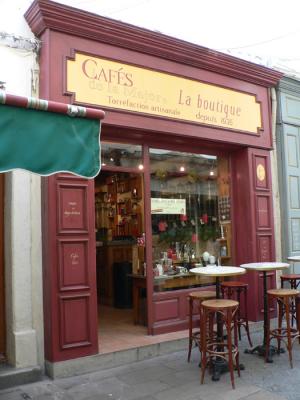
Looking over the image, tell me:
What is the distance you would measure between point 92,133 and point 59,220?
1.84m

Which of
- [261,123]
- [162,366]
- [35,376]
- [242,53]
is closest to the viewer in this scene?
[35,376]

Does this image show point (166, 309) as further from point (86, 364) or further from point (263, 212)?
point (263, 212)

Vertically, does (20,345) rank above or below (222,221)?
below

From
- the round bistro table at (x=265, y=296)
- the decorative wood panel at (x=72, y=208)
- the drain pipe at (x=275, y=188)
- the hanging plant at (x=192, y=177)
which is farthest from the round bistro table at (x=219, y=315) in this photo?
the drain pipe at (x=275, y=188)

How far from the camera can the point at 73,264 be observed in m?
5.01

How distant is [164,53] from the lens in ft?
19.6

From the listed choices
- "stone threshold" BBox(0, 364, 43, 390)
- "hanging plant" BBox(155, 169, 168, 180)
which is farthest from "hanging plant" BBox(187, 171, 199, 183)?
"stone threshold" BBox(0, 364, 43, 390)

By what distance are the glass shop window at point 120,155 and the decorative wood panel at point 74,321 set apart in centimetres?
185

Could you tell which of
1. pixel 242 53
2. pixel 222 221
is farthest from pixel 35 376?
pixel 242 53

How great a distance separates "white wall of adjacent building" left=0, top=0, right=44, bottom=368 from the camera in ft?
15.7

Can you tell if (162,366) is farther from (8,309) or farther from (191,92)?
(191,92)

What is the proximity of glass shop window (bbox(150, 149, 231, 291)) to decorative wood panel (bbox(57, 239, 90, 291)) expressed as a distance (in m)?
Result: 1.40

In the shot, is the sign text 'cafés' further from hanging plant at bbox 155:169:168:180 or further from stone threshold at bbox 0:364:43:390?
stone threshold at bbox 0:364:43:390

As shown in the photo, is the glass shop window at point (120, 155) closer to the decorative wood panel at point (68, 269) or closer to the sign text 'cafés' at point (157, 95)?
the sign text 'cafés' at point (157, 95)
